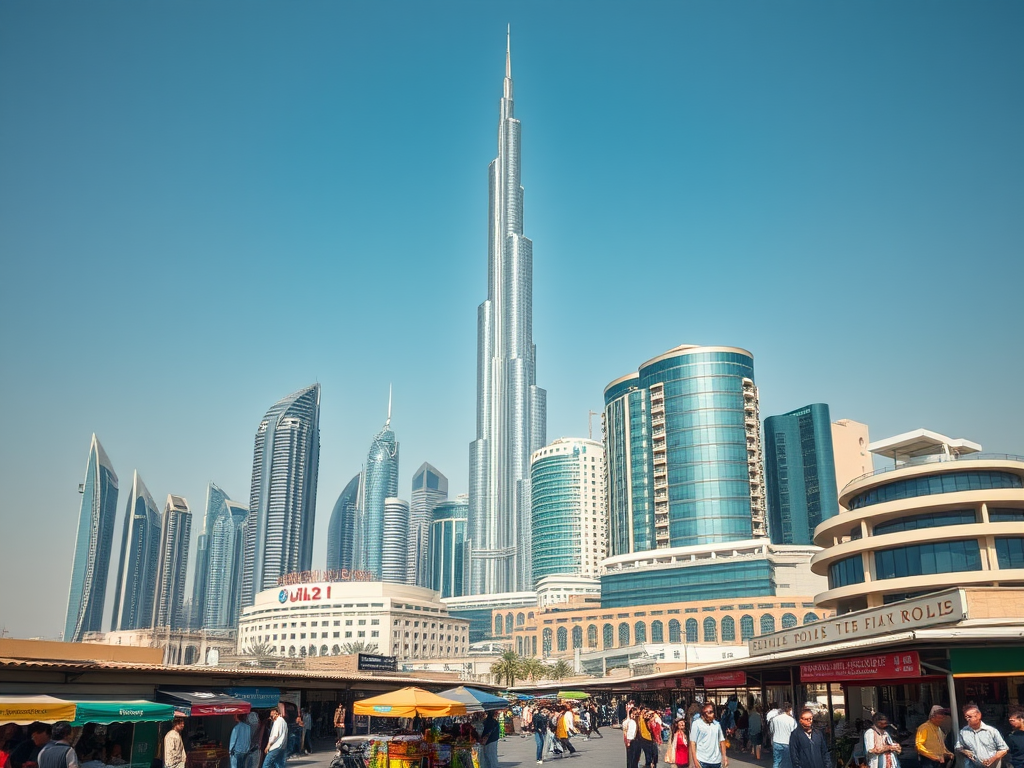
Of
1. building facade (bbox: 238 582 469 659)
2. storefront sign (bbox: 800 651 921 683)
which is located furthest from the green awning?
building facade (bbox: 238 582 469 659)

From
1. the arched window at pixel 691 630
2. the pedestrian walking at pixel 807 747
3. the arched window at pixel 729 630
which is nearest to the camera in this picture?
the pedestrian walking at pixel 807 747

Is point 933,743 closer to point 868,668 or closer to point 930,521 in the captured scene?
point 868,668

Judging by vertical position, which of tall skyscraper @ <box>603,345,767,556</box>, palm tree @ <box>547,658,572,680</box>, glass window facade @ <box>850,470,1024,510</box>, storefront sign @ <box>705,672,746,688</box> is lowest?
storefront sign @ <box>705,672,746,688</box>

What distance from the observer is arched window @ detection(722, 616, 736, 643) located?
130m

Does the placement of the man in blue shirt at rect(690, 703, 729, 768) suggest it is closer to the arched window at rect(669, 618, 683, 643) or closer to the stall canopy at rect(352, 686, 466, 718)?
the stall canopy at rect(352, 686, 466, 718)

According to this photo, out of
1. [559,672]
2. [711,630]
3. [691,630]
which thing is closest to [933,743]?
[559,672]

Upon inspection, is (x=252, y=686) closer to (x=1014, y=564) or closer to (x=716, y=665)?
(x=716, y=665)

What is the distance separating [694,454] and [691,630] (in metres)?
29.1

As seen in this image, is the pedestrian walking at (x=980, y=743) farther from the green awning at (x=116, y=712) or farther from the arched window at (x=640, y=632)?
the arched window at (x=640, y=632)

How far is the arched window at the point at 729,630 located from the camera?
130 m

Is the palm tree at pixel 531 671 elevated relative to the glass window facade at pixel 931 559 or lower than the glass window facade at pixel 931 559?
lower

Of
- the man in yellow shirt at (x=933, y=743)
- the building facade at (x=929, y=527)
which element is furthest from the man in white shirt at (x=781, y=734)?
the building facade at (x=929, y=527)

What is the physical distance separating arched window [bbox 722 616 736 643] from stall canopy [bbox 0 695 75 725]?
122 metres

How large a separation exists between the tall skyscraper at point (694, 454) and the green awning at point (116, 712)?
430 feet
